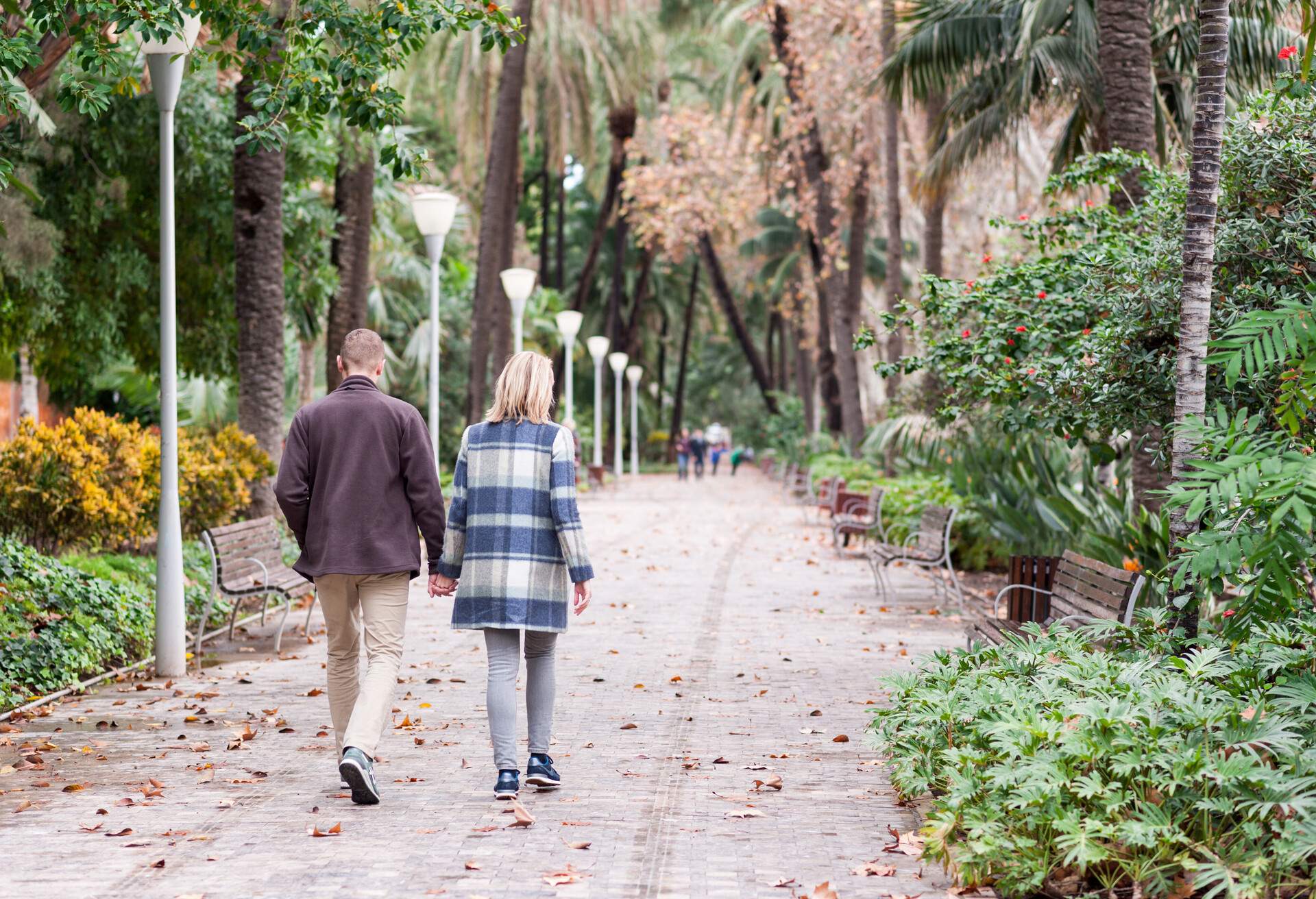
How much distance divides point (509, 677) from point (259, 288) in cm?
889

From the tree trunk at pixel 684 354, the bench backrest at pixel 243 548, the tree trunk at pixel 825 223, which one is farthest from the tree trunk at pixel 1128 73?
the tree trunk at pixel 684 354

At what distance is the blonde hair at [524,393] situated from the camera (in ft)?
19.4

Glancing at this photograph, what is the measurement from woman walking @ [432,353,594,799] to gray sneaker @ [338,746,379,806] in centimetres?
53

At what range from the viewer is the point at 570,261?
60.8m

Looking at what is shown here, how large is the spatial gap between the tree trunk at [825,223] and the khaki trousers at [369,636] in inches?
771

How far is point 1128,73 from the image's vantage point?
1069 cm

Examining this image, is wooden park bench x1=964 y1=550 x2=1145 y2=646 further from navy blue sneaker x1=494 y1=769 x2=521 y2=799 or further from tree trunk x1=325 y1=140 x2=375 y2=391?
tree trunk x1=325 y1=140 x2=375 y2=391

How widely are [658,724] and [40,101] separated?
10256mm

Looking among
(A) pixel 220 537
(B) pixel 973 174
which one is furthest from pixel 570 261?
(A) pixel 220 537

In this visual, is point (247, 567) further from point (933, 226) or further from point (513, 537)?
point (933, 226)

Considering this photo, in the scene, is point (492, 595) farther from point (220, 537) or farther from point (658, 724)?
point (220, 537)

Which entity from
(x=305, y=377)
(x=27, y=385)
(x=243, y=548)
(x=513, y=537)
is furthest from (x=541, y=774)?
(x=305, y=377)

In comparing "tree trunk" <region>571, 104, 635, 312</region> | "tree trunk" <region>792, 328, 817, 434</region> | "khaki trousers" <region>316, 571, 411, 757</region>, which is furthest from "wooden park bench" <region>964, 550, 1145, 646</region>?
"tree trunk" <region>792, 328, 817, 434</region>

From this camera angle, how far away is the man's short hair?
607 cm
